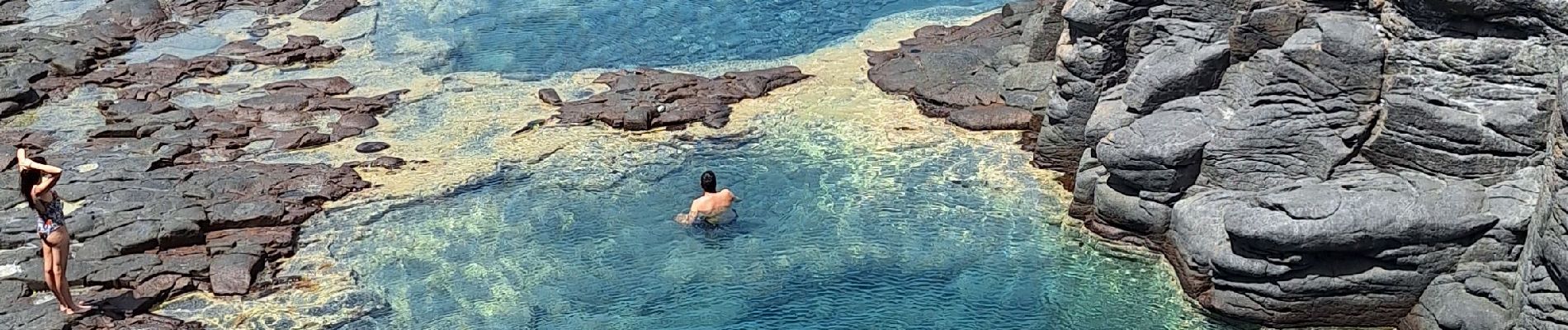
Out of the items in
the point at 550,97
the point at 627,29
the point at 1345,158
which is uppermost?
the point at 1345,158

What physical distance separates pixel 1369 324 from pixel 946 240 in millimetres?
3287

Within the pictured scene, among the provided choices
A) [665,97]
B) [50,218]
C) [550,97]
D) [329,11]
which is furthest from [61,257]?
[329,11]

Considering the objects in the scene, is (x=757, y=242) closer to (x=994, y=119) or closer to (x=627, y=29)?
(x=994, y=119)

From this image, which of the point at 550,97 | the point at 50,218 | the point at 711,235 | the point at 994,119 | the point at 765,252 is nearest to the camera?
the point at 50,218

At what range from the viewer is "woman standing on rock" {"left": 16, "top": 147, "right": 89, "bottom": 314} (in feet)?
33.0

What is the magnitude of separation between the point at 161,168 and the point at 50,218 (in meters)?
3.57

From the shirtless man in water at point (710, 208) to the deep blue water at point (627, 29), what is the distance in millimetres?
5536

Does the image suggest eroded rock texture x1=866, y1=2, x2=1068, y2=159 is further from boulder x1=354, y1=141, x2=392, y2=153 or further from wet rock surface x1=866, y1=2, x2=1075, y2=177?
boulder x1=354, y1=141, x2=392, y2=153

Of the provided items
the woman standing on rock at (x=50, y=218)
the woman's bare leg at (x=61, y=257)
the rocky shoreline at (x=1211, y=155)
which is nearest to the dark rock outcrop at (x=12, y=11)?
the rocky shoreline at (x=1211, y=155)

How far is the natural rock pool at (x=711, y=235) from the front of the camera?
414 inches

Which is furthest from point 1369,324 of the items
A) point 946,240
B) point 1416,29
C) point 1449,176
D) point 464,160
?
point 464,160

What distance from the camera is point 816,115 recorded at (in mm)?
14898

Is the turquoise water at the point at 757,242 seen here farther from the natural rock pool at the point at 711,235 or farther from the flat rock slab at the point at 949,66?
the flat rock slab at the point at 949,66

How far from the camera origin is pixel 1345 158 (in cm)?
1050
